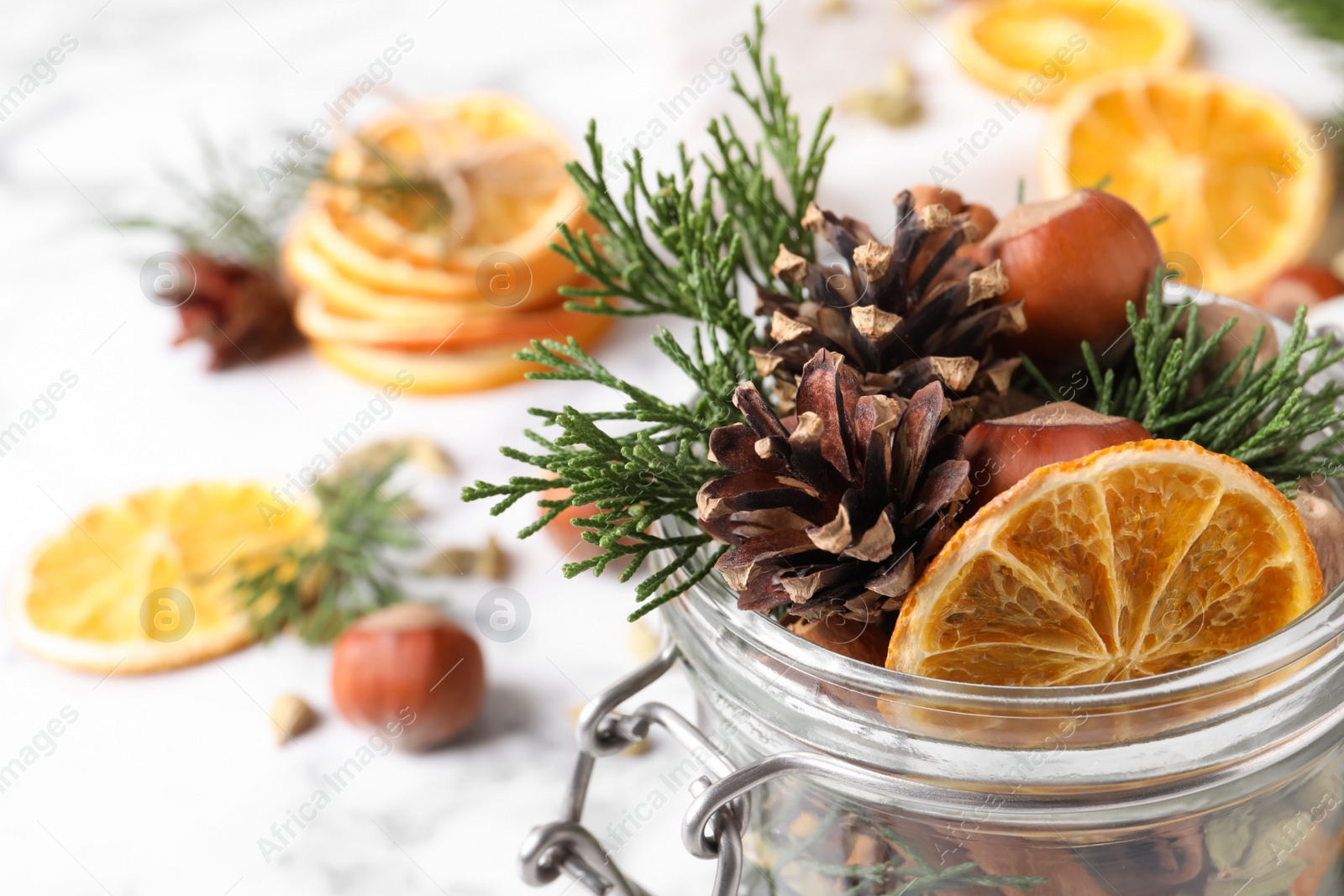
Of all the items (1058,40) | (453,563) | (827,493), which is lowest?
(453,563)

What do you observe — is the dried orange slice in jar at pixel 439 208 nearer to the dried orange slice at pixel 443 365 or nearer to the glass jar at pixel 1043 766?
the dried orange slice at pixel 443 365

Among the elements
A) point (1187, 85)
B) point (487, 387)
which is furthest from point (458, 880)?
point (1187, 85)

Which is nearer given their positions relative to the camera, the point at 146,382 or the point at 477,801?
the point at 477,801

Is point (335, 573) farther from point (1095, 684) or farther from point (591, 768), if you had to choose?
point (1095, 684)

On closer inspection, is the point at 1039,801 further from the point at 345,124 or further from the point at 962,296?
the point at 345,124

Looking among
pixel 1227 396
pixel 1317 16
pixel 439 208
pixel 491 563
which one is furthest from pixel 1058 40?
pixel 1227 396

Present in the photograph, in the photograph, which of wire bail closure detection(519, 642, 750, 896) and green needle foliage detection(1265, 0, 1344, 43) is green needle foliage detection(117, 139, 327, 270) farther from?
green needle foliage detection(1265, 0, 1344, 43)
